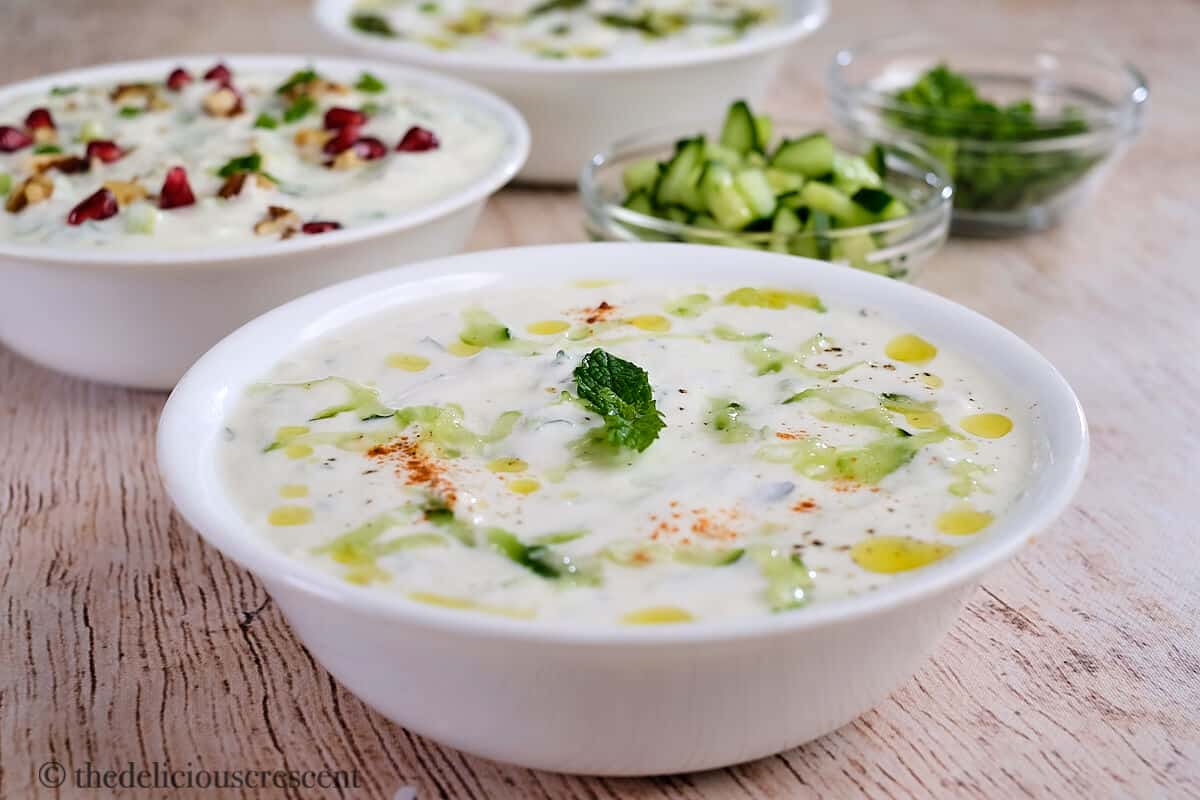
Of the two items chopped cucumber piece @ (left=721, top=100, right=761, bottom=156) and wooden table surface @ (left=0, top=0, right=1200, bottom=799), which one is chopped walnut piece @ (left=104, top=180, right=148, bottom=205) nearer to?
wooden table surface @ (left=0, top=0, right=1200, bottom=799)

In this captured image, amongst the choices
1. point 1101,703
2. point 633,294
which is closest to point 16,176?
point 633,294

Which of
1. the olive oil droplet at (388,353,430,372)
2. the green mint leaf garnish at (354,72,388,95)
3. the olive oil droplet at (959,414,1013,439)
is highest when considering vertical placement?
the olive oil droplet at (959,414,1013,439)

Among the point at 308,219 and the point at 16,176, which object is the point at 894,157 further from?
the point at 16,176

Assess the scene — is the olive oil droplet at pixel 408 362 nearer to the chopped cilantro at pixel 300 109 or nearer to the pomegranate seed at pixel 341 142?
the pomegranate seed at pixel 341 142

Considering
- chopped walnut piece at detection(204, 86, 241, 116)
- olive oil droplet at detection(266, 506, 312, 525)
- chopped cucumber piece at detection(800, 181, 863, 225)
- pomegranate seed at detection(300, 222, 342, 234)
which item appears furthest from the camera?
chopped walnut piece at detection(204, 86, 241, 116)

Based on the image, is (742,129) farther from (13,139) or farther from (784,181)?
(13,139)

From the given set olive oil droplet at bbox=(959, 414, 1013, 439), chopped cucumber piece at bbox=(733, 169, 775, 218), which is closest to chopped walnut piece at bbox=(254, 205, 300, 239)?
chopped cucumber piece at bbox=(733, 169, 775, 218)

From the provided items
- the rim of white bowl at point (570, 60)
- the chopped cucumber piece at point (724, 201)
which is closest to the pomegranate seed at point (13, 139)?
the rim of white bowl at point (570, 60)
